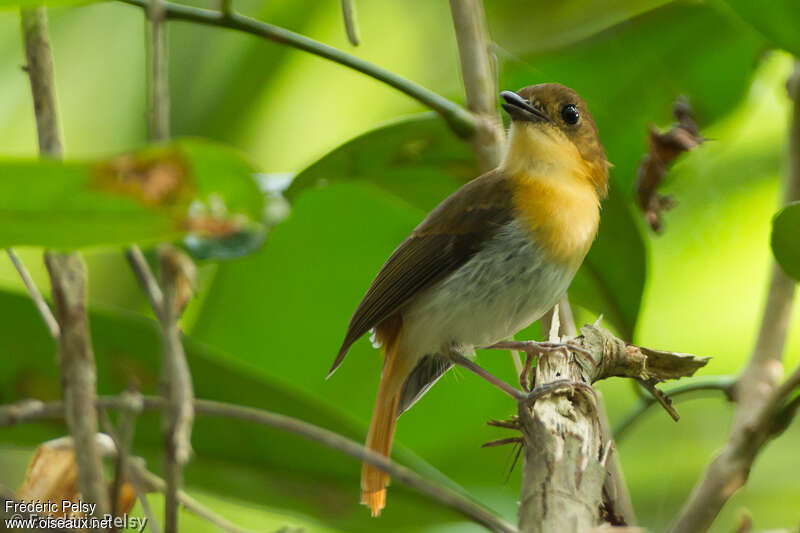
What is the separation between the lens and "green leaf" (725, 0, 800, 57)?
176cm

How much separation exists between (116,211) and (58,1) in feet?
1.40

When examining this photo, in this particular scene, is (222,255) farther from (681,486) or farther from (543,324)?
(681,486)

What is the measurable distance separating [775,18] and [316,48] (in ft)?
2.87

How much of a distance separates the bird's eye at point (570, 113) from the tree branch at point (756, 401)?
19.7 inches

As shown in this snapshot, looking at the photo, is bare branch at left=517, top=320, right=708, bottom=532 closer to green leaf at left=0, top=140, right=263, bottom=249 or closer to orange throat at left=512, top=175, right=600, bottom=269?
orange throat at left=512, top=175, right=600, bottom=269

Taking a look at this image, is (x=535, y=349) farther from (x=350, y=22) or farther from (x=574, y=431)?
(x=350, y=22)

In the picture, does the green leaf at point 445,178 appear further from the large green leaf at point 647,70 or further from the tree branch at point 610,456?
the large green leaf at point 647,70

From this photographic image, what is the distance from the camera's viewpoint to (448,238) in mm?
2148

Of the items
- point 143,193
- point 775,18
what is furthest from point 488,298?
point 143,193

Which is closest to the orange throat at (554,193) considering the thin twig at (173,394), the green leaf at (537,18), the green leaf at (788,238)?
the green leaf at (788,238)

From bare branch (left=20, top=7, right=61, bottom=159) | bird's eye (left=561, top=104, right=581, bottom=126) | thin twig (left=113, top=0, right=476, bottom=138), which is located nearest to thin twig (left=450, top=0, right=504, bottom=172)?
thin twig (left=113, top=0, right=476, bottom=138)

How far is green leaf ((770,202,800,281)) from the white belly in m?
0.54

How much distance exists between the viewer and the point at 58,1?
1.11 m

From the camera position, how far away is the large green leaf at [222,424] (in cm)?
189
